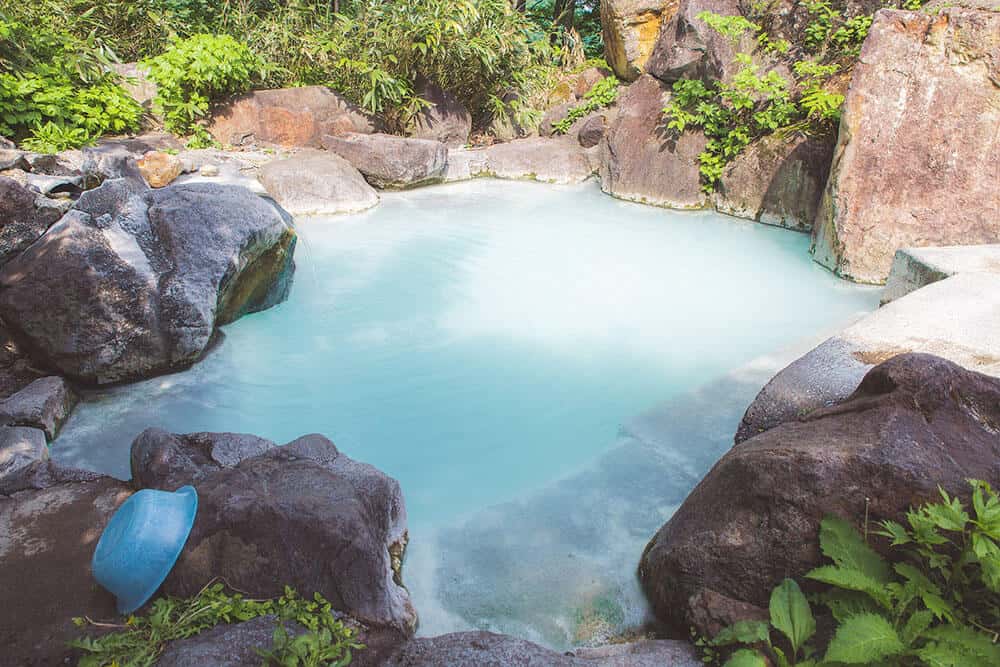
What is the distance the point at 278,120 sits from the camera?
9.24m

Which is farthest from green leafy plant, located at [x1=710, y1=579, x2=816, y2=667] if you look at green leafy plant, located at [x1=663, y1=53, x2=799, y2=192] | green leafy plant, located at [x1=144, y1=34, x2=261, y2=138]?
green leafy plant, located at [x1=144, y1=34, x2=261, y2=138]

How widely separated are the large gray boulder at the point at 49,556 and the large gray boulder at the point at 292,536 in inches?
9.0

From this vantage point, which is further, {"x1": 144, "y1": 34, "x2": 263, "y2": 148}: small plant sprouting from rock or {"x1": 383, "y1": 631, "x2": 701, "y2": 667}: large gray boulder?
{"x1": 144, "y1": 34, "x2": 263, "y2": 148}: small plant sprouting from rock

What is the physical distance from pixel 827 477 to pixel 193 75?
928 cm

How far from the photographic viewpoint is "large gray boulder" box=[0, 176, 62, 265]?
4.05 m

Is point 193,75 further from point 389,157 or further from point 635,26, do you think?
point 635,26

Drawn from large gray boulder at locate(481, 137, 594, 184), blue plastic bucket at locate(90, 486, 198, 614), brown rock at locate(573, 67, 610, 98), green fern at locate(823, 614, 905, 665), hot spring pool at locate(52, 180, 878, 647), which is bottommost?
hot spring pool at locate(52, 180, 878, 647)

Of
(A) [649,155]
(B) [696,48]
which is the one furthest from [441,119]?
(B) [696,48]

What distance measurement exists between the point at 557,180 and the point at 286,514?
7565mm

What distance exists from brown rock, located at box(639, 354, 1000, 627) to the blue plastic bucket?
5.61 ft

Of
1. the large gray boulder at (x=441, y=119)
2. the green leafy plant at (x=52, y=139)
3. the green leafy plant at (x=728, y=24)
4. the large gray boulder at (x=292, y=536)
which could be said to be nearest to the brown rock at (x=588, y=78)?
the large gray boulder at (x=441, y=119)

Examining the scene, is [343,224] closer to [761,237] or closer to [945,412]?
[761,237]

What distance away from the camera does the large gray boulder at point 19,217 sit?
405cm

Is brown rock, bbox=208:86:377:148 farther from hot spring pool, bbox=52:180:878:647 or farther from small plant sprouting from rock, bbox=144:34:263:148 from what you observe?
hot spring pool, bbox=52:180:878:647
